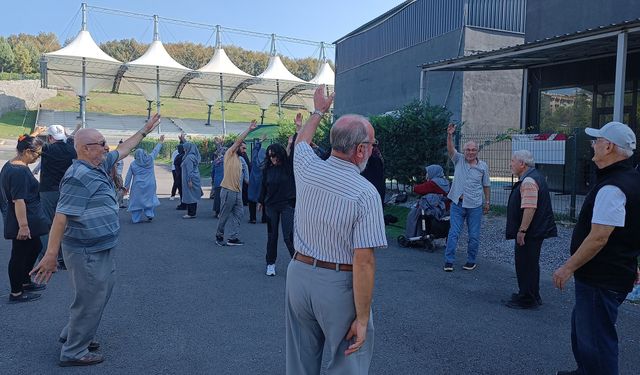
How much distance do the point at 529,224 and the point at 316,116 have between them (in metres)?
3.50

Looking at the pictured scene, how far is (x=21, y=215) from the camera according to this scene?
577 centimetres

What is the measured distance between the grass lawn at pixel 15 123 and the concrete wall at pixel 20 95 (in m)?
1.49

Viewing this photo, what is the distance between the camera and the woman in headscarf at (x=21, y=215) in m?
5.81

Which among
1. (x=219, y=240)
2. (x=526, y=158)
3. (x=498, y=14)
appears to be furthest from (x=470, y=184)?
(x=498, y=14)

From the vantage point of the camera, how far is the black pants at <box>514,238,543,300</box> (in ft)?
18.9

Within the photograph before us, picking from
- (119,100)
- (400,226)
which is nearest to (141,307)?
(400,226)

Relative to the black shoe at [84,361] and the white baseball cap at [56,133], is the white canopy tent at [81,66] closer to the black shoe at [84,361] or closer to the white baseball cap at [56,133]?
the white baseball cap at [56,133]

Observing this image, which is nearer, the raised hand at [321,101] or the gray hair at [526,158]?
the raised hand at [321,101]

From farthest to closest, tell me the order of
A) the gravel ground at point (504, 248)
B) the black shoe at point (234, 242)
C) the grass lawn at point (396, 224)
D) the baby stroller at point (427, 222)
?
1. the grass lawn at point (396, 224)
2. the black shoe at point (234, 242)
3. the baby stroller at point (427, 222)
4. the gravel ground at point (504, 248)

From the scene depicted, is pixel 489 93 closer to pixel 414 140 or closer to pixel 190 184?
pixel 414 140

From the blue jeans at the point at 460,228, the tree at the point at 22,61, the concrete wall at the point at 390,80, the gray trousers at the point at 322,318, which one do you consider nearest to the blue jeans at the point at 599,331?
the gray trousers at the point at 322,318

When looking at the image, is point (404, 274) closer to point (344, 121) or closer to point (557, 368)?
point (557, 368)

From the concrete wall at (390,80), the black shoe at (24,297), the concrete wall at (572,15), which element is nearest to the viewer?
the black shoe at (24,297)

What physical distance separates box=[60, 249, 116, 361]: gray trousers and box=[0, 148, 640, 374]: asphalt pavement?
194mm
